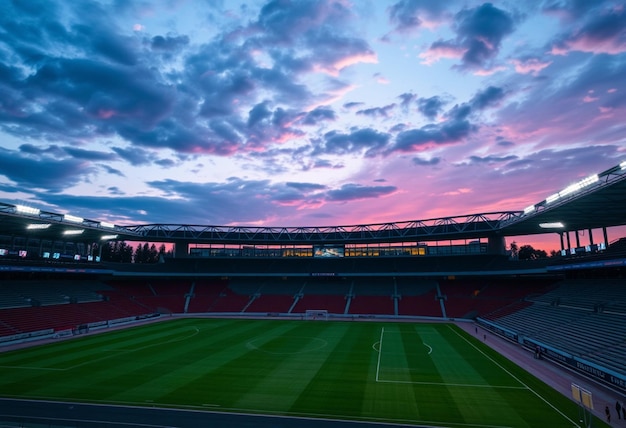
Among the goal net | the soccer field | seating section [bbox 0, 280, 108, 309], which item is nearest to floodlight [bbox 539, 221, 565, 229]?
the soccer field

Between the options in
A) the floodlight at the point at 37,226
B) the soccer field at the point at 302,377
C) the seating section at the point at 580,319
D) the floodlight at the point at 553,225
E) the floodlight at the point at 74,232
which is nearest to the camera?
the soccer field at the point at 302,377

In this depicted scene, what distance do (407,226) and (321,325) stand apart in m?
29.9

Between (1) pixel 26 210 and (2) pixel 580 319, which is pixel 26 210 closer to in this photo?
(1) pixel 26 210

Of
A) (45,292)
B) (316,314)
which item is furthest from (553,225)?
(45,292)

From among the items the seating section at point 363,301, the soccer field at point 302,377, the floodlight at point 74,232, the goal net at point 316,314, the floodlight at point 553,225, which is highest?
the floodlight at point 553,225

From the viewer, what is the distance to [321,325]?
187ft

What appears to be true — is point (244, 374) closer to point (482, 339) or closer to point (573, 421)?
point (573, 421)

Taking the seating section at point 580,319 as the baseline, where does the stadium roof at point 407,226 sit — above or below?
above

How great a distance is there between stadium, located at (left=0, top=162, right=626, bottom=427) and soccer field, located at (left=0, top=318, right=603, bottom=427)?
7.9 inches

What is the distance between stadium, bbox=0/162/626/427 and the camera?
891 inches

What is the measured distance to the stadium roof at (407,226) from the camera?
3345cm

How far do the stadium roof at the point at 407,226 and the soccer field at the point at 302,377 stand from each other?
16889 millimetres

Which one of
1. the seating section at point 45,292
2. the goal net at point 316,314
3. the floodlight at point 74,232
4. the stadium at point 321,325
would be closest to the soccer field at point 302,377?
the stadium at point 321,325

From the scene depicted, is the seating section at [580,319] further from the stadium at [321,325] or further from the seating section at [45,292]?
the seating section at [45,292]
